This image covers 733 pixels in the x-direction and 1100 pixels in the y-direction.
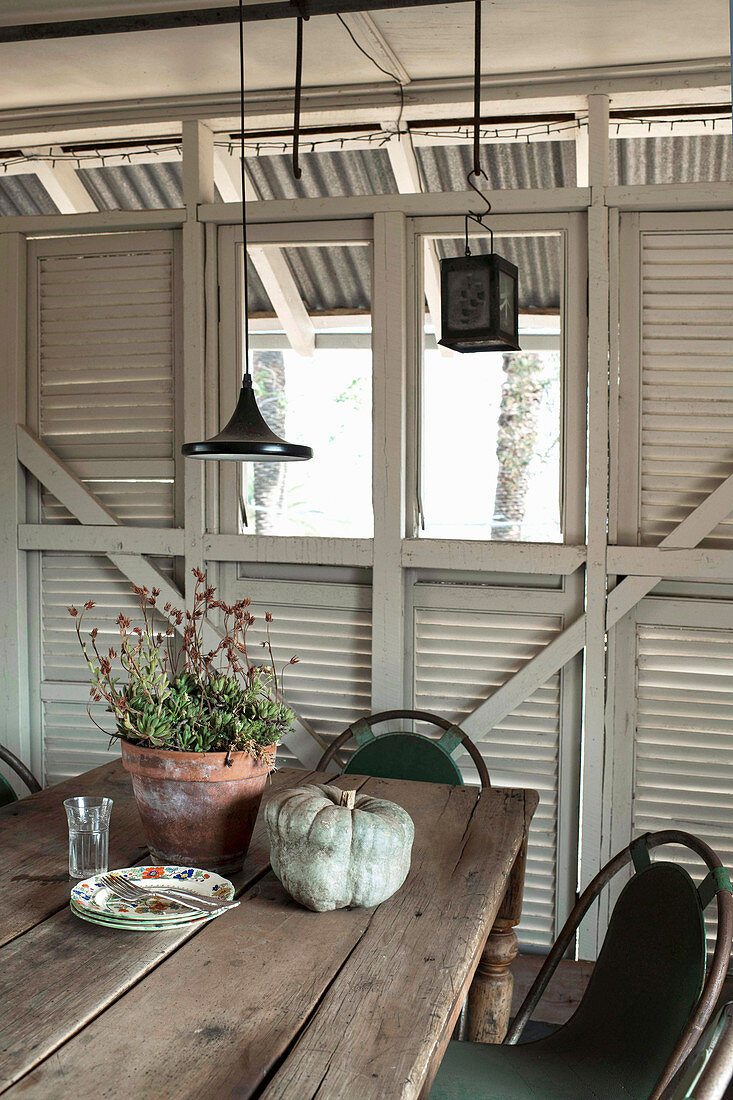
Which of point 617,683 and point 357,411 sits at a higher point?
point 357,411

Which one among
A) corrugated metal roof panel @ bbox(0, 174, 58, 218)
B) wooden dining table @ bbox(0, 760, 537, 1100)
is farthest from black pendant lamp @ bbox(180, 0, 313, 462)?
corrugated metal roof panel @ bbox(0, 174, 58, 218)

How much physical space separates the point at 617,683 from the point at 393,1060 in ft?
6.96

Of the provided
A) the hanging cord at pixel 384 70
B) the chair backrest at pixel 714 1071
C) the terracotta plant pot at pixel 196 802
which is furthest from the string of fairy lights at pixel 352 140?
the chair backrest at pixel 714 1071

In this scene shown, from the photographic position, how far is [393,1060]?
1.30 meters

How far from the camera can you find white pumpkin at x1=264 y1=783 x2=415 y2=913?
5.58 feet

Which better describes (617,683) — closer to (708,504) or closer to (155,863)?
(708,504)

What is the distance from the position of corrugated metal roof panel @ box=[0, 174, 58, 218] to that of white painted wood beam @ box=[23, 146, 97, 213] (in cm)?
50

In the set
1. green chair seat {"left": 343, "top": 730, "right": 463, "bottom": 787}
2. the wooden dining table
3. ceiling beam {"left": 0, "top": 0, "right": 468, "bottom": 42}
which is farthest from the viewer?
green chair seat {"left": 343, "top": 730, "right": 463, "bottom": 787}

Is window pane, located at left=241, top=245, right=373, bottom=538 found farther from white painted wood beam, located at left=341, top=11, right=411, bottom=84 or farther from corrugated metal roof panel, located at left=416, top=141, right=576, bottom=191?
white painted wood beam, located at left=341, top=11, right=411, bottom=84

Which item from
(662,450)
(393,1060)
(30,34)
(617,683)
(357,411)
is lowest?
(393,1060)

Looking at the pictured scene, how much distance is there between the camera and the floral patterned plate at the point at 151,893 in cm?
166

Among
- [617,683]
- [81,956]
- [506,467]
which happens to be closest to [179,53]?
[617,683]

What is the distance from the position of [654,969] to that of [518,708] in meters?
1.61

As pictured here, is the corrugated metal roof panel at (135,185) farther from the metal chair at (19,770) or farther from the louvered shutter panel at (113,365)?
the metal chair at (19,770)
